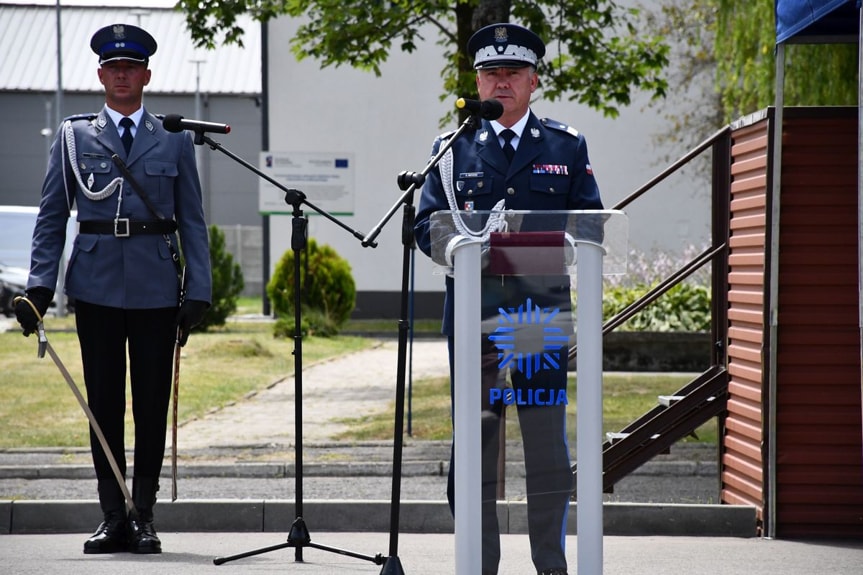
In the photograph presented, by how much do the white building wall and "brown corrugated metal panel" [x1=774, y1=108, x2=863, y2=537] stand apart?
23.6 meters

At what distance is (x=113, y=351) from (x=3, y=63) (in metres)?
47.1

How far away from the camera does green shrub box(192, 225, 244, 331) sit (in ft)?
85.1

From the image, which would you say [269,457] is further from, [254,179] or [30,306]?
[254,179]

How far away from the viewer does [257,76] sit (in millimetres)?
50094

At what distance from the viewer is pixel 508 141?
530 centimetres

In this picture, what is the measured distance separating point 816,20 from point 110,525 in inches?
158

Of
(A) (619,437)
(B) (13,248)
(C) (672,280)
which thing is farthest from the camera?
(B) (13,248)

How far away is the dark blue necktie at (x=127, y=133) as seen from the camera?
6.61 m

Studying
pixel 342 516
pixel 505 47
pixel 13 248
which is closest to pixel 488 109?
pixel 505 47

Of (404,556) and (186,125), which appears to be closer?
(186,125)

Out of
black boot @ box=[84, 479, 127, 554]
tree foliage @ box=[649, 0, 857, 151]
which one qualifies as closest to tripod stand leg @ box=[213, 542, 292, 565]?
black boot @ box=[84, 479, 127, 554]

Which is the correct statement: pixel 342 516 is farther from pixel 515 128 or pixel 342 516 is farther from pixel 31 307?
pixel 515 128

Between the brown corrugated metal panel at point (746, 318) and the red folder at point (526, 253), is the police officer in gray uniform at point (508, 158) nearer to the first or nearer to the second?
the red folder at point (526, 253)

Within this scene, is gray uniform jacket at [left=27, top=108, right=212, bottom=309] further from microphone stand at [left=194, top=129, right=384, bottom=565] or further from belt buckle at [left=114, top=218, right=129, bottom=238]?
microphone stand at [left=194, top=129, right=384, bottom=565]
